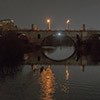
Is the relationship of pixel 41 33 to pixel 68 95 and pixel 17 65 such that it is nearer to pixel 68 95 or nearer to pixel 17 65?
pixel 17 65

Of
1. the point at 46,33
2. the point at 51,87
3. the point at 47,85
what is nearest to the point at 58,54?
the point at 46,33

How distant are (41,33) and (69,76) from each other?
6033 centimetres

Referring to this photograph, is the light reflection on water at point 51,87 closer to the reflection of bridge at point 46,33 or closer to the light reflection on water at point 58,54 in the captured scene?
the light reflection on water at point 58,54

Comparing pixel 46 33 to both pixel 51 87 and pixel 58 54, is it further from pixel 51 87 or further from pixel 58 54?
pixel 51 87

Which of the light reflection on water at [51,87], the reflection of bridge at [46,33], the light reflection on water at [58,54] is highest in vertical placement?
the reflection of bridge at [46,33]

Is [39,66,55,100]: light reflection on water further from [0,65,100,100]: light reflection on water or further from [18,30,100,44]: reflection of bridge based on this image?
[18,30,100,44]: reflection of bridge

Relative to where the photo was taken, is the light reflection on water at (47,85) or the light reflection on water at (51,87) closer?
the light reflection on water at (47,85)

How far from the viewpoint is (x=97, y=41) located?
305 ft

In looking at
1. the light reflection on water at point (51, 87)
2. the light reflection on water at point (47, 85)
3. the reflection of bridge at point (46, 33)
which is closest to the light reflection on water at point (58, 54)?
the reflection of bridge at point (46, 33)

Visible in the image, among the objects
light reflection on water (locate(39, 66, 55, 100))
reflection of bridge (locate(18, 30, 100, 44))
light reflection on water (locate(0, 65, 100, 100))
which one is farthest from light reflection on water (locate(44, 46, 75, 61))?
light reflection on water (locate(0, 65, 100, 100))

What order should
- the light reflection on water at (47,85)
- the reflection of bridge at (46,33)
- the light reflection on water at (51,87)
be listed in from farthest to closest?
1. the reflection of bridge at (46,33)
2. the light reflection on water at (51,87)
3. the light reflection on water at (47,85)

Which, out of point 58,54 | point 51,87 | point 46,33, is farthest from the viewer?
point 46,33

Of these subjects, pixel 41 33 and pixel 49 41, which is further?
pixel 49 41

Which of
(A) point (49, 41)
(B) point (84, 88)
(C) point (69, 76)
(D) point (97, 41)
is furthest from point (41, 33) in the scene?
(B) point (84, 88)
